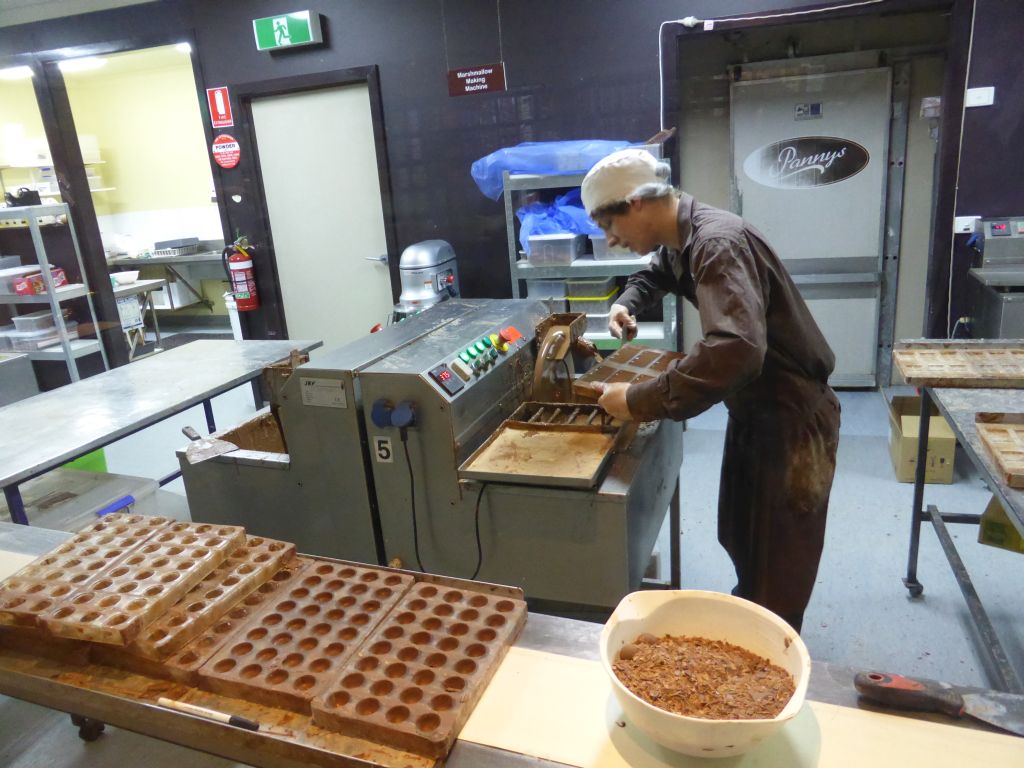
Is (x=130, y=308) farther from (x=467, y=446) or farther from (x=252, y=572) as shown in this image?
(x=252, y=572)

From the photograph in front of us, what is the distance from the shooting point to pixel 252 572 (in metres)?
1.15

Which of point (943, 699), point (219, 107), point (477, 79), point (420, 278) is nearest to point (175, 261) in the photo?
point (219, 107)

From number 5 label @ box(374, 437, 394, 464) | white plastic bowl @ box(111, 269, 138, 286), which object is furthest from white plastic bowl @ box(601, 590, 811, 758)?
white plastic bowl @ box(111, 269, 138, 286)

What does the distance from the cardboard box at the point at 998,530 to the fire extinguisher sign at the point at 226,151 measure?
4.61m

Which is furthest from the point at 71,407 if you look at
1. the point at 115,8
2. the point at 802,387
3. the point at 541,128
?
the point at 115,8

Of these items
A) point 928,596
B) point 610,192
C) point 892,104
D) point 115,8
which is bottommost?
point 928,596

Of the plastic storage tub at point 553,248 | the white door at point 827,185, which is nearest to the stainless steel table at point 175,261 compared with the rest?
the plastic storage tub at point 553,248

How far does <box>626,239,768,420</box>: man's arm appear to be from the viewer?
1492mm

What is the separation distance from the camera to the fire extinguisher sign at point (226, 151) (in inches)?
189

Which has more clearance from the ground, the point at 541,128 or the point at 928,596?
the point at 541,128

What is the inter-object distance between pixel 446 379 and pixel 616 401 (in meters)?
0.42

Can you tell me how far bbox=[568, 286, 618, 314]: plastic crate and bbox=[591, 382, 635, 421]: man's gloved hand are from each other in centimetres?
208

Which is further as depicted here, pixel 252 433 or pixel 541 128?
pixel 541 128

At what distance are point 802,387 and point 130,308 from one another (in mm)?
5917
